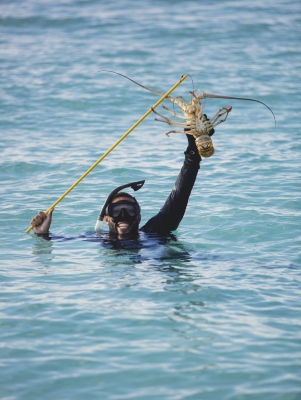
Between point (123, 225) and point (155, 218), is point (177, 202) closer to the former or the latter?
point (155, 218)

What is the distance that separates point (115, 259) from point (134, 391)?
2.70 metres

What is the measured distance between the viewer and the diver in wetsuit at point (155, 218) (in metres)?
7.60

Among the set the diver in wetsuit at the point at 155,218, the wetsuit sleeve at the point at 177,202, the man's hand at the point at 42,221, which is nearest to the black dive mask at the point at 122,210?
the diver in wetsuit at the point at 155,218

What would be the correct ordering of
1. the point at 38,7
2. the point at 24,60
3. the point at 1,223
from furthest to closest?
the point at 38,7 → the point at 24,60 → the point at 1,223

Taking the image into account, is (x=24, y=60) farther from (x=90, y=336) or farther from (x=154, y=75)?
(x=90, y=336)

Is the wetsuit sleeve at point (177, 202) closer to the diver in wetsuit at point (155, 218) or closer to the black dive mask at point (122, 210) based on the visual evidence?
the diver in wetsuit at point (155, 218)

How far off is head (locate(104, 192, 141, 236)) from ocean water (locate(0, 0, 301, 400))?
0.76 ft

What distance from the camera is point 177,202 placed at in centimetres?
782

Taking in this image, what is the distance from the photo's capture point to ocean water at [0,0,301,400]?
5.55 m

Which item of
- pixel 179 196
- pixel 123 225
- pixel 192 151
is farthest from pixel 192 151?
pixel 123 225

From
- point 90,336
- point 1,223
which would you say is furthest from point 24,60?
point 90,336

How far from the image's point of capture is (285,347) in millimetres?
5754

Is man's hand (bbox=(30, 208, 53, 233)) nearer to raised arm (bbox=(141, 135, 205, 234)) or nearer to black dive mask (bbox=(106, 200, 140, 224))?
black dive mask (bbox=(106, 200, 140, 224))

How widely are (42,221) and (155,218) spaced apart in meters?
1.30
